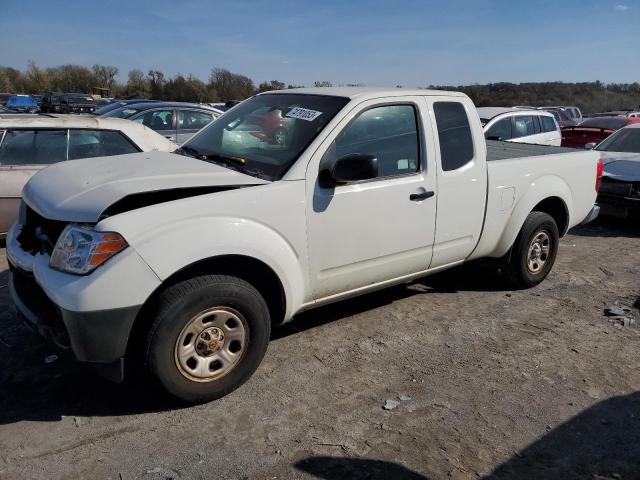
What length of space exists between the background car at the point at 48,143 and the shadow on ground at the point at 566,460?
487 centimetres

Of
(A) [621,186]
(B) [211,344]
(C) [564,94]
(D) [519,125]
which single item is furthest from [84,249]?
(C) [564,94]

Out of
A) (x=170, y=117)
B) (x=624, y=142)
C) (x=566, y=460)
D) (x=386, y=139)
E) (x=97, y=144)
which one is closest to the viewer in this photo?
(x=566, y=460)

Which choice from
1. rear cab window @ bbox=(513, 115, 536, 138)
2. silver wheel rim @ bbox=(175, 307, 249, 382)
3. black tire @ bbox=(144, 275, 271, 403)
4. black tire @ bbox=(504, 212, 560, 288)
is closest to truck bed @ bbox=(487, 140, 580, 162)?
black tire @ bbox=(504, 212, 560, 288)

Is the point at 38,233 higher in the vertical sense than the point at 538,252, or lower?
higher

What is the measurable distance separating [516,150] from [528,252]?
134 cm

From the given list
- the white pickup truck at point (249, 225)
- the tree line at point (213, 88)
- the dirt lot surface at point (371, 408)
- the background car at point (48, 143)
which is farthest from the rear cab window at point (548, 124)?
the tree line at point (213, 88)

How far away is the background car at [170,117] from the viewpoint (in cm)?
1028

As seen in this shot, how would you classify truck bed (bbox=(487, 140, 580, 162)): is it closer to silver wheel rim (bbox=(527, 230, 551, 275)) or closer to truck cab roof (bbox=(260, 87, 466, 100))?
silver wheel rim (bbox=(527, 230, 551, 275))

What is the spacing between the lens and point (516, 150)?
19.7 ft

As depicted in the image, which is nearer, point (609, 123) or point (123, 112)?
point (123, 112)

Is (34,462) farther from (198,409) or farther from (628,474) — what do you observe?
(628,474)

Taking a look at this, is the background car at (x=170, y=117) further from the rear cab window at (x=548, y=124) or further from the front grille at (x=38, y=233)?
the rear cab window at (x=548, y=124)

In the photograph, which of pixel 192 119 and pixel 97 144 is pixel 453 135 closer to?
pixel 97 144

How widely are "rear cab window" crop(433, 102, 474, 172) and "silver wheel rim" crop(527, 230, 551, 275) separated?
4.40 feet
